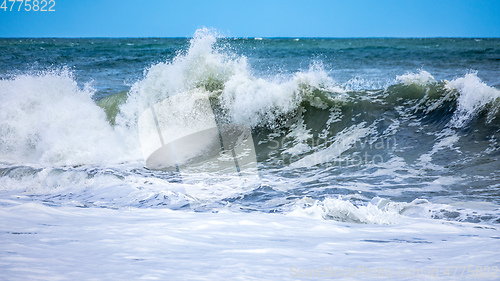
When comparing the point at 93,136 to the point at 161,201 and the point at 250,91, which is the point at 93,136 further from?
the point at 161,201

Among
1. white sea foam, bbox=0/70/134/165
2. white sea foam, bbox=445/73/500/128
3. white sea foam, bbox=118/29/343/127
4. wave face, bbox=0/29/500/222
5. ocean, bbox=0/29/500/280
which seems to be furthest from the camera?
white sea foam, bbox=118/29/343/127

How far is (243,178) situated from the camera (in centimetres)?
507

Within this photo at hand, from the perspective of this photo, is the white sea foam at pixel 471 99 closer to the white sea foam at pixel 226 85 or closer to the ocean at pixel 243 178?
the ocean at pixel 243 178

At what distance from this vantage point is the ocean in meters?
2.39

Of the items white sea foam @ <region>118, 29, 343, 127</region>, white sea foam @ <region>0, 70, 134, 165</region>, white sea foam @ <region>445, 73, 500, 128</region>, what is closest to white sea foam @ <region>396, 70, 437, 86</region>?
white sea foam @ <region>445, 73, 500, 128</region>

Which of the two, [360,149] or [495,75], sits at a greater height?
[495,75]

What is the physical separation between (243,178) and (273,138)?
2138mm

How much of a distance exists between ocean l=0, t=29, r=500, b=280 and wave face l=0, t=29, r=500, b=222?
0.10 feet

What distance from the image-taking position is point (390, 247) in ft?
8.83

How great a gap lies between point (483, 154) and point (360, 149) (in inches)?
62.5

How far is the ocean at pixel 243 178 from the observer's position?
239 cm

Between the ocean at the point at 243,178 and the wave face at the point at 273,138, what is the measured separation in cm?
3

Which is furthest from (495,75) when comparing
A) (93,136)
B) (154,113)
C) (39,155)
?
(39,155)

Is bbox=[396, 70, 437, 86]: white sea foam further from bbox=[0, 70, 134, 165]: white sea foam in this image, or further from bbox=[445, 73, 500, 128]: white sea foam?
bbox=[0, 70, 134, 165]: white sea foam
